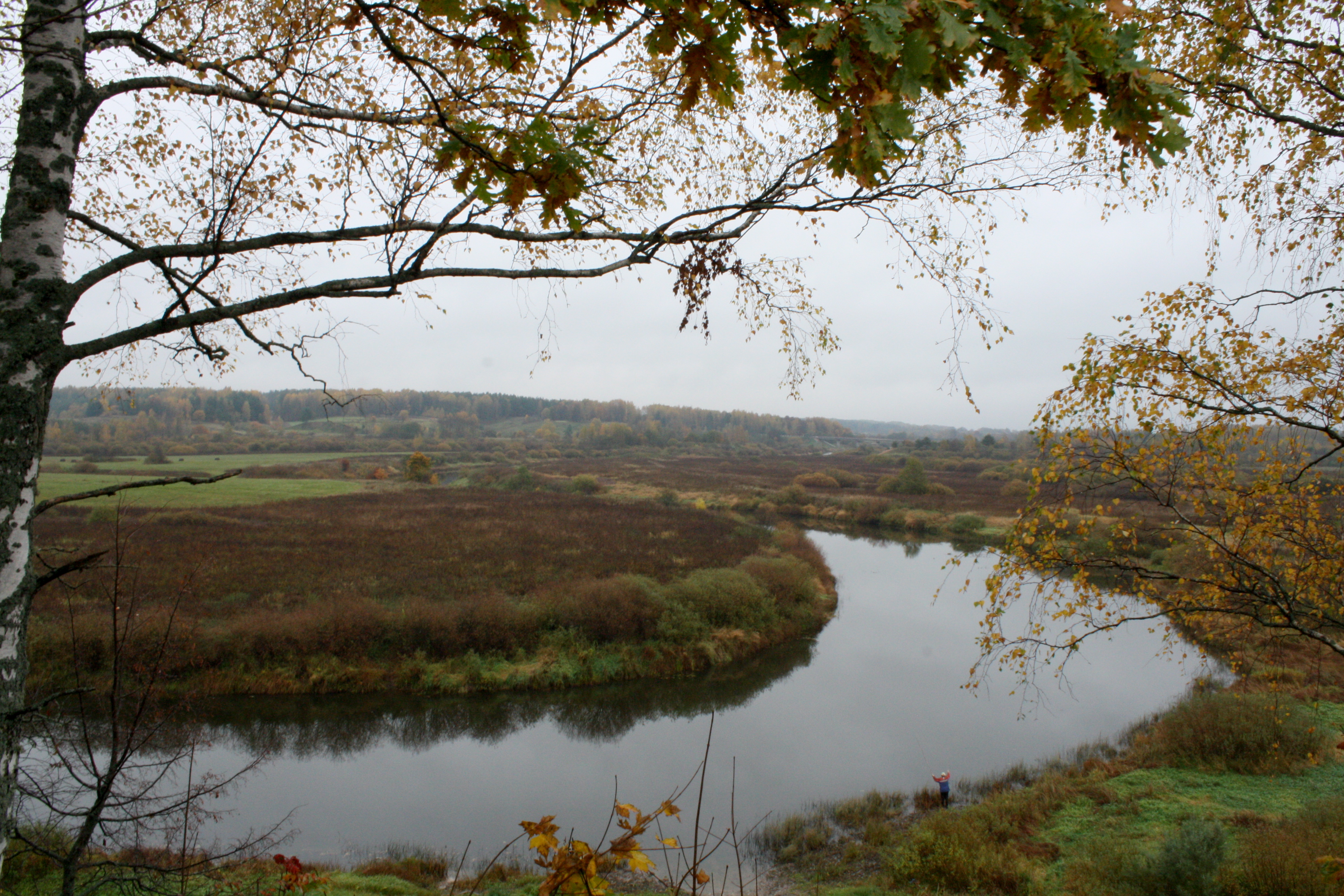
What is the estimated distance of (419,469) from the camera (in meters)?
46.1

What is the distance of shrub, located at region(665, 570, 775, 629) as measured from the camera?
1716 cm

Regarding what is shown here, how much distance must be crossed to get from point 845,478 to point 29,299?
2179 inches

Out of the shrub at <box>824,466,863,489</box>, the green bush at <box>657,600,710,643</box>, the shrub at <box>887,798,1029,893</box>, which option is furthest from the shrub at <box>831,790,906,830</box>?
the shrub at <box>824,466,863,489</box>

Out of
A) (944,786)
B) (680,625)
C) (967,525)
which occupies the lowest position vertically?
(944,786)

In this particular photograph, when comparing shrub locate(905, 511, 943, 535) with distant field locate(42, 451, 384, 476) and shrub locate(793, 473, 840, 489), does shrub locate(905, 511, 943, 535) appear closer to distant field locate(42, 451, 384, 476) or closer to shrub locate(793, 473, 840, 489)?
shrub locate(793, 473, 840, 489)

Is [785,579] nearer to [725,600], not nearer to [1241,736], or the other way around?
[725,600]

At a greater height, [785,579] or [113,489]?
[113,489]

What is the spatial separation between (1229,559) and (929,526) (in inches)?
1287

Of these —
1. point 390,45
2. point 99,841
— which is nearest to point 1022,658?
point 390,45

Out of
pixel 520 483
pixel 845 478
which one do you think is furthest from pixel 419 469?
pixel 845 478

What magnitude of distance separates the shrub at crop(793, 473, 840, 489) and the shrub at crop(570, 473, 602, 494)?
1599 centimetres

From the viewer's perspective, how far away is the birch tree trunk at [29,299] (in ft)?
6.48

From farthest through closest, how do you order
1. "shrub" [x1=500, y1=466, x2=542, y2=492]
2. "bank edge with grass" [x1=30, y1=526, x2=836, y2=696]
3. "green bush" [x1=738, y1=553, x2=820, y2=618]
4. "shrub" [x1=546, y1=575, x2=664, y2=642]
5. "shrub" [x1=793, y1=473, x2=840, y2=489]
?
"shrub" [x1=793, y1=473, x2=840, y2=489], "shrub" [x1=500, y1=466, x2=542, y2=492], "green bush" [x1=738, y1=553, x2=820, y2=618], "shrub" [x1=546, y1=575, x2=664, y2=642], "bank edge with grass" [x1=30, y1=526, x2=836, y2=696]

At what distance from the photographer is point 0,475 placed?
1.94 meters
